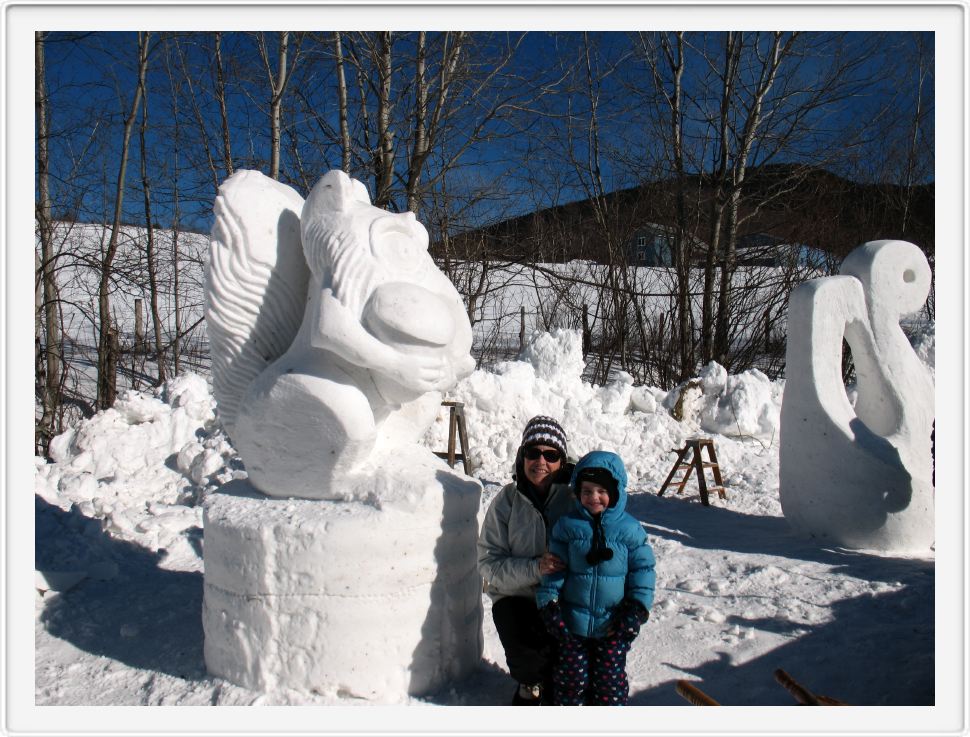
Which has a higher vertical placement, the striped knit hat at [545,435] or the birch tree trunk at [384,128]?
the birch tree trunk at [384,128]

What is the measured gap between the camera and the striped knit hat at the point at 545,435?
274 centimetres

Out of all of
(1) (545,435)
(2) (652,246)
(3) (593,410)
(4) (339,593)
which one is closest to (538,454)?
(1) (545,435)

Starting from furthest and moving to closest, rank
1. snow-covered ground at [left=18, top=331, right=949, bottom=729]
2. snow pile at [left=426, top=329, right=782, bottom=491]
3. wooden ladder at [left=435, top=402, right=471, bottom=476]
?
snow pile at [left=426, top=329, right=782, bottom=491], wooden ladder at [left=435, top=402, right=471, bottom=476], snow-covered ground at [left=18, top=331, right=949, bottom=729]

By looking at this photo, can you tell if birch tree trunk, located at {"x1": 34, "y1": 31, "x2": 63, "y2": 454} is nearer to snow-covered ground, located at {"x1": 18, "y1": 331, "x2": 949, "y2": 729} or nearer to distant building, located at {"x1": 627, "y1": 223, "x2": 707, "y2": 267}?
snow-covered ground, located at {"x1": 18, "y1": 331, "x2": 949, "y2": 729}

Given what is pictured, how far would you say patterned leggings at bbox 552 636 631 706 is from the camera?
100 inches

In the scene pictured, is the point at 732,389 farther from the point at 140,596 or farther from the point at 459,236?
the point at 140,596

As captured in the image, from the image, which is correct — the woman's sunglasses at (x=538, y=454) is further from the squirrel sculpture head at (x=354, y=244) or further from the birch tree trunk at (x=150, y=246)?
the birch tree trunk at (x=150, y=246)

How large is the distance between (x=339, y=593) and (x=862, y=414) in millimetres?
4555

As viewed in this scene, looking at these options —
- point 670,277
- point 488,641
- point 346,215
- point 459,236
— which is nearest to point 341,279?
point 346,215

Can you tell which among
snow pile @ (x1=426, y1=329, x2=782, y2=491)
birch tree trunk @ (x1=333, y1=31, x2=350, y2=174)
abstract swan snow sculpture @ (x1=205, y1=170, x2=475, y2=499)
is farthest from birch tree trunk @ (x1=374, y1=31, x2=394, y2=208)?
abstract swan snow sculpture @ (x1=205, y1=170, x2=475, y2=499)

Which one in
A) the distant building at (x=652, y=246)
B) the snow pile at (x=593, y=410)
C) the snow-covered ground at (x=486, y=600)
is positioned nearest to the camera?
the snow-covered ground at (x=486, y=600)

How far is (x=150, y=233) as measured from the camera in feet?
31.6

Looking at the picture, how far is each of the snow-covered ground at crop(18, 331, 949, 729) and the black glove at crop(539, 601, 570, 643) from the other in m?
0.54

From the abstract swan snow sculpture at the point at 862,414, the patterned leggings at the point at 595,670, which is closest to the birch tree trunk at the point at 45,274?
the patterned leggings at the point at 595,670
